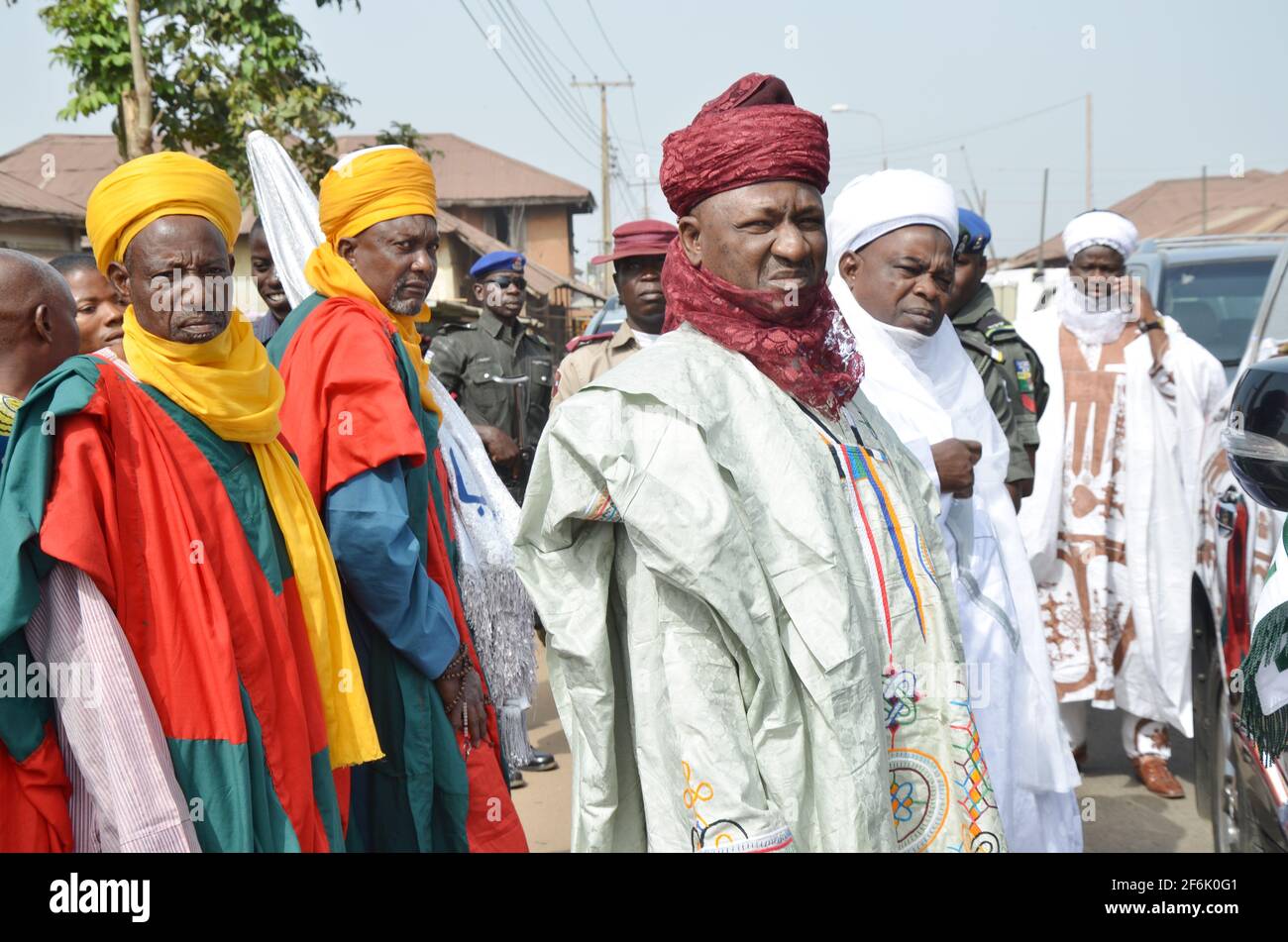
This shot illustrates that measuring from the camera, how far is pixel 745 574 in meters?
1.89

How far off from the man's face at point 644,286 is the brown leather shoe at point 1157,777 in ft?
9.27

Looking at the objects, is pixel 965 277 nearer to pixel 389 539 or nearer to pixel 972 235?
pixel 972 235

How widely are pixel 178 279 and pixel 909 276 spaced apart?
1.77 metres

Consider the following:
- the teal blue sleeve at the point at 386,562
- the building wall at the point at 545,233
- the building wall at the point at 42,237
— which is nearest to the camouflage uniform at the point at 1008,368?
the teal blue sleeve at the point at 386,562

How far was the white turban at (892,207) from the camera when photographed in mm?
3211

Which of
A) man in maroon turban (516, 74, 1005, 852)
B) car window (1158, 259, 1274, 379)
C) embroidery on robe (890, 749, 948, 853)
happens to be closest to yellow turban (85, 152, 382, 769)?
man in maroon turban (516, 74, 1005, 852)

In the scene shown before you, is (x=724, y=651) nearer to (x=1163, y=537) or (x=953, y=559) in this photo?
(x=953, y=559)

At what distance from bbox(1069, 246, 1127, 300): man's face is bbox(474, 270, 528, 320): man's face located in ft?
9.83

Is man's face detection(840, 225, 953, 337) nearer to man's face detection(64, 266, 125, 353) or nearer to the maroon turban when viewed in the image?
the maroon turban

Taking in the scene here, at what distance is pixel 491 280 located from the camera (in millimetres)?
7160

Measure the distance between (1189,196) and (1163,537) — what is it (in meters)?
31.4

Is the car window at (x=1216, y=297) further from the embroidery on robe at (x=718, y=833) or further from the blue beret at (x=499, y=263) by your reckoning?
the embroidery on robe at (x=718, y=833)

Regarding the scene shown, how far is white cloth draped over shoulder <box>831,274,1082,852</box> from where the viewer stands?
9.98 feet
